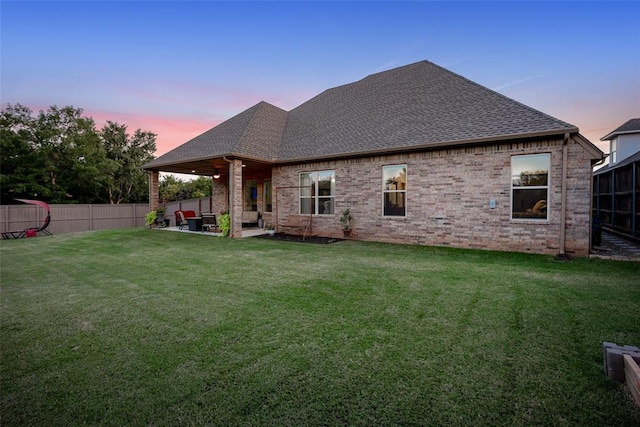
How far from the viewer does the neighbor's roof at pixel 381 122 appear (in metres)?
8.95

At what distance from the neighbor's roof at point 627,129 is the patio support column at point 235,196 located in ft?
77.8

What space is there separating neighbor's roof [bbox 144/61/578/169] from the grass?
4.68 meters

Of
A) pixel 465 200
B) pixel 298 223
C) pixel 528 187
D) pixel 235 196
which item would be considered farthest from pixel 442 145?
pixel 235 196

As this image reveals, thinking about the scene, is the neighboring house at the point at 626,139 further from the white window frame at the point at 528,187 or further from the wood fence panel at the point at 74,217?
the wood fence panel at the point at 74,217

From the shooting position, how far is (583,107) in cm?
1264

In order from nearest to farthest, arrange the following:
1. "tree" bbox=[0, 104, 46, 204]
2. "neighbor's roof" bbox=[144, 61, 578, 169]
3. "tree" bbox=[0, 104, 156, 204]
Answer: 1. "neighbor's roof" bbox=[144, 61, 578, 169]
2. "tree" bbox=[0, 104, 46, 204]
3. "tree" bbox=[0, 104, 156, 204]

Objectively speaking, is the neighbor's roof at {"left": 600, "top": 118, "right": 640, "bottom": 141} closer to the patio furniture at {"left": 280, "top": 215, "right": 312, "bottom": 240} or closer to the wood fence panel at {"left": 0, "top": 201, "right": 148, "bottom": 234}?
the patio furniture at {"left": 280, "top": 215, "right": 312, "bottom": 240}

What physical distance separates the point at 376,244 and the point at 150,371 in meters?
8.38

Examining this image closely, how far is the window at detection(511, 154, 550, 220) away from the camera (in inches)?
320

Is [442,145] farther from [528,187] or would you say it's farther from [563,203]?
[563,203]

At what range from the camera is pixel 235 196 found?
456 inches

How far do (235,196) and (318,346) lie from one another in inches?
371

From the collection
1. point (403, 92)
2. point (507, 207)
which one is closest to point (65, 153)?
point (403, 92)

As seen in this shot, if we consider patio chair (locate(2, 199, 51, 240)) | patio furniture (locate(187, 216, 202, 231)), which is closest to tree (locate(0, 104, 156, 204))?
patio chair (locate(2, 199, 51, 240))
